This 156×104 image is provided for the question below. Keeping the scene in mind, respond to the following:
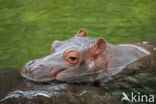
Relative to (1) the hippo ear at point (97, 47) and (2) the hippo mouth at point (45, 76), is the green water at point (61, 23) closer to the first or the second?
(2) the hippo mouth at point (45, 76)

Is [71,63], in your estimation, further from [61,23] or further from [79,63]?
[61,23]

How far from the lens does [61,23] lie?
32.6 ft

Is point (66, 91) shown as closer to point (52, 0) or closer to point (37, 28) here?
point (37, 28)

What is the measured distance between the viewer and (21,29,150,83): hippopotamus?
16.8ft

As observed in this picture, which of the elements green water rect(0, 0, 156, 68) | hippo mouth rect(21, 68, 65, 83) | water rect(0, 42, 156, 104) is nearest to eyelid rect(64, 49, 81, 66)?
hippo mouth rect(21, 68, 65, 83)

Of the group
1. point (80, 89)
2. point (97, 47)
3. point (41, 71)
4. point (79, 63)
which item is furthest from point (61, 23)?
point (80, 89)

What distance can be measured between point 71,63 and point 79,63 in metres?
0.13

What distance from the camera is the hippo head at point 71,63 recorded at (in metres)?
5.12

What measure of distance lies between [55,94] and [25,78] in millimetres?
674

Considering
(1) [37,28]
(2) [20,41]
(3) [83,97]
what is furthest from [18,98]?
(1) [37,28]

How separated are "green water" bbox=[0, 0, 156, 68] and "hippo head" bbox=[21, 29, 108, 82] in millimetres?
2112

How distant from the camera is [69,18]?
10.3 meters

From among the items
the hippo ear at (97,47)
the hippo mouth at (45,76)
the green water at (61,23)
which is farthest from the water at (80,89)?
the green water at (61,23)

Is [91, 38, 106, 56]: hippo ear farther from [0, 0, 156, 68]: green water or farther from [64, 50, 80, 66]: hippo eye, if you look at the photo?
[0, 0, 156, 68]: green water
